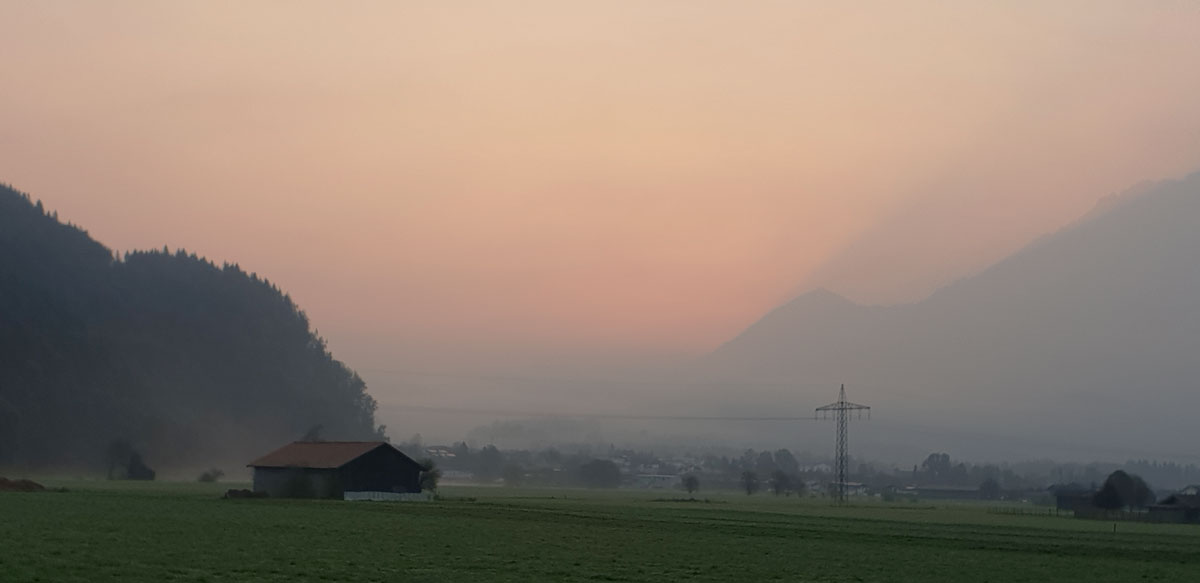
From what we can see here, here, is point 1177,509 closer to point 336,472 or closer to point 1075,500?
point 1075,500

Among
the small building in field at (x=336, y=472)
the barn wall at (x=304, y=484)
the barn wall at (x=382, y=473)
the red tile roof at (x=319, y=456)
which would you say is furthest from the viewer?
the red tile roof at (x=319, y=456)

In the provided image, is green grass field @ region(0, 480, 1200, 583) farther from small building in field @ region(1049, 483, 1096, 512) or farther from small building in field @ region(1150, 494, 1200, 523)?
small building in field @ region(1049, 483, 1096, 512)

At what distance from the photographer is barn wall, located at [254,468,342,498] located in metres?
108

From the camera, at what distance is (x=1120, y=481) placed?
154 m

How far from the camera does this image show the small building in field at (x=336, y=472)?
107938 millimetres

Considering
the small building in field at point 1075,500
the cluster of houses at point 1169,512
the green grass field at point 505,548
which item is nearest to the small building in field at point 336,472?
the green grass field at point 505,548

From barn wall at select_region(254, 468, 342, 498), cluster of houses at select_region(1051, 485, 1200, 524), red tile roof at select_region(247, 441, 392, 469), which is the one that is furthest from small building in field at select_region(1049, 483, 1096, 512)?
barn wall at select_region(254, 468, 342, 498)

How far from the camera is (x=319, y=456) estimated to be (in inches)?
4407

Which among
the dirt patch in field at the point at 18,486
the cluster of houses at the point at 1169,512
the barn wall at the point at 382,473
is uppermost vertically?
the barn wall at the point at 382,473

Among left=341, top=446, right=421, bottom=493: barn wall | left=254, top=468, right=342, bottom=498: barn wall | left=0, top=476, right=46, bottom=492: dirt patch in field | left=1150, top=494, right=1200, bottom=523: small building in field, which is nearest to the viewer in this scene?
left=0, top=476, right=46, bottom=492: dirt patch in field

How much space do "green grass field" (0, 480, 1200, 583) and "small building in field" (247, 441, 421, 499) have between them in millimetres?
24075

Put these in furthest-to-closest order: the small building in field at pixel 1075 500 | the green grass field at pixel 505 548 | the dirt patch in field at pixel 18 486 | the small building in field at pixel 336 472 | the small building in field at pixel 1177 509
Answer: the small building in field at pixel 1075 500 → the small building in field at pixel 1177 509 → the small building in field at pixel 336 472 → the dirt patch in field at pixel 18 486 → the green grass field at pixel 505 548

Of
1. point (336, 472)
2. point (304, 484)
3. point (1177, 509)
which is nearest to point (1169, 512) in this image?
point (1177, 509)

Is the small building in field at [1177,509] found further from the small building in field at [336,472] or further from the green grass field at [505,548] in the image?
the small building in field at [336,472]
